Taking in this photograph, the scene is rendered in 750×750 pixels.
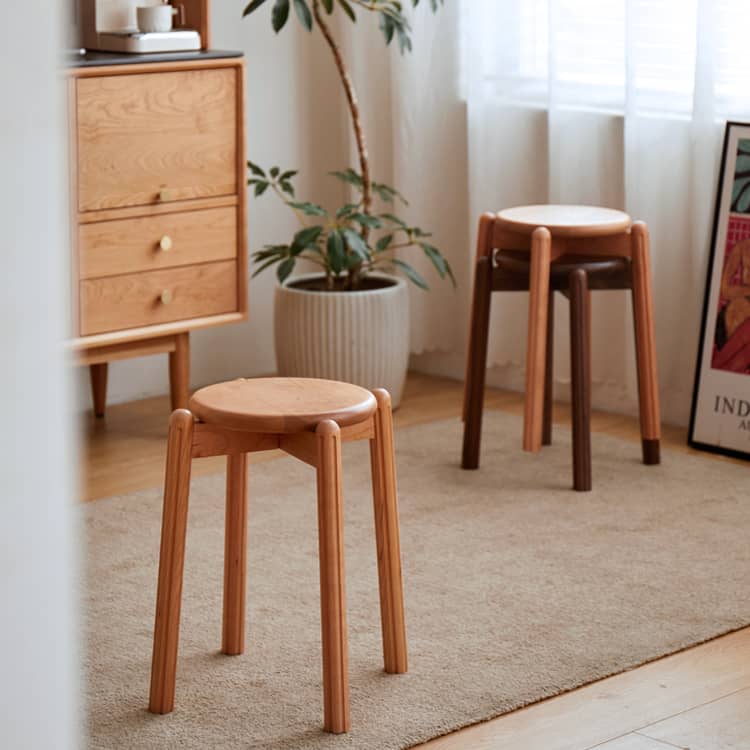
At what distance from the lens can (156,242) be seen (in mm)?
3129

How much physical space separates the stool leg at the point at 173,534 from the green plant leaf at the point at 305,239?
1741mm

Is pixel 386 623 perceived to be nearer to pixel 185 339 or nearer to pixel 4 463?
pixel 4 463

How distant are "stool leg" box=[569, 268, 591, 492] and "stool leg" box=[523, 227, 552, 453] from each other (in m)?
0.06

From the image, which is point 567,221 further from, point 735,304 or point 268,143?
point 268,143

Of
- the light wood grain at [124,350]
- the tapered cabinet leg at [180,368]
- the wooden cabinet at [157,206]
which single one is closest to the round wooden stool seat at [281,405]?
the wooden cabinet at [157,206]

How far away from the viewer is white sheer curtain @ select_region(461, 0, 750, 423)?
3.20 metres

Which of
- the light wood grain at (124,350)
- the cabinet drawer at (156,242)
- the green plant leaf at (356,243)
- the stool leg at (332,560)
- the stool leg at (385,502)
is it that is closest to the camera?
the stool leg at (332,560)

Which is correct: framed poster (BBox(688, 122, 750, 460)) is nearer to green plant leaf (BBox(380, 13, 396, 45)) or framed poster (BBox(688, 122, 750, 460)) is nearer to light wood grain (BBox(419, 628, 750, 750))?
green plant leaf (BBox(380, 13, 396, 45))

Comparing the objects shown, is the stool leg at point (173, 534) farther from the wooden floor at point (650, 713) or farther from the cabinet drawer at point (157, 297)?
the cabinet drawer at point (157, 297)

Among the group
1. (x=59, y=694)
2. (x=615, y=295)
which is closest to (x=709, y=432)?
(x=615, y=295)

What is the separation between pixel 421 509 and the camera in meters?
2.74

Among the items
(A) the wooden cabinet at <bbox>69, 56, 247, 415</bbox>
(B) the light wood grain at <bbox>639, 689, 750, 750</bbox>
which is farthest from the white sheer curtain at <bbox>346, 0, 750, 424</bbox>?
(B) the light wood grain at <bbox>639, 689, 750, 750</bbox>

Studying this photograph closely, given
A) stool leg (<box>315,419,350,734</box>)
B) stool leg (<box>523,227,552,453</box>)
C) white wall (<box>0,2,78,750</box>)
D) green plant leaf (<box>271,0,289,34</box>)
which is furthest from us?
green plant leaf (<box>271,0,289,34</box>)

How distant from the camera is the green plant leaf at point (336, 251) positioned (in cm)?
340
